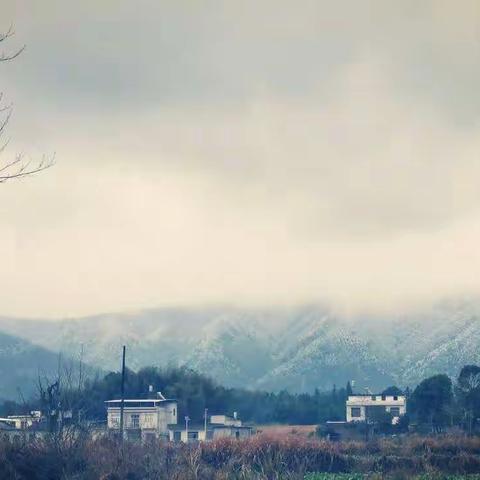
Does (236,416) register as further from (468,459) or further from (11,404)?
(468,459)

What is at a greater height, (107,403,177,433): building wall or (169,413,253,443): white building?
(107,403,177,433): building wall

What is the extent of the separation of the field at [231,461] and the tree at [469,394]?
24139 mm

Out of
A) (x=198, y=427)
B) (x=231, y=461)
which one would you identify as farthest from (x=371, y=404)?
(x=231, y=461)

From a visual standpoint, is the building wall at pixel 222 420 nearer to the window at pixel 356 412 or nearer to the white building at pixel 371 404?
the white building at pixel 371 404

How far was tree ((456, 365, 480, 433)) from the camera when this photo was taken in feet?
268

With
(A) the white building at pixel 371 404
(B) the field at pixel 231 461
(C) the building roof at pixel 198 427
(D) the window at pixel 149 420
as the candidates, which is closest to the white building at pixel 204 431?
(C) the building roof at pixel 198 427

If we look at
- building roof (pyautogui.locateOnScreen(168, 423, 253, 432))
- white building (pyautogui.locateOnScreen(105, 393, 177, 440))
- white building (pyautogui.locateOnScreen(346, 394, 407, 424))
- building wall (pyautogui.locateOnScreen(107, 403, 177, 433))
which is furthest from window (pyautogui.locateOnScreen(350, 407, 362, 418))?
building wall (pyautogui.locateOnScreen(107, 403, 177, 433))

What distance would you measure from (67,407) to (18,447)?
17.5m

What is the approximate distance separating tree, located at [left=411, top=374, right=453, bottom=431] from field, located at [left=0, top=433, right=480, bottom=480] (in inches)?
1226

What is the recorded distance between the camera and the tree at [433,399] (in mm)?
89438

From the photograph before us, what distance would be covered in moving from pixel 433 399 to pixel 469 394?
20.2ft

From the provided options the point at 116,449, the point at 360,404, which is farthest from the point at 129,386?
the point at 116,449

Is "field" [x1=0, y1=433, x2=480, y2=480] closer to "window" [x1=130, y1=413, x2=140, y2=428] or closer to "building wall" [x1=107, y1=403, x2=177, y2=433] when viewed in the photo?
"building wall" [x1=107, y1=403, x2=177, y2=433]

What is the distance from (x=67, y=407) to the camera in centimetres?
4784
